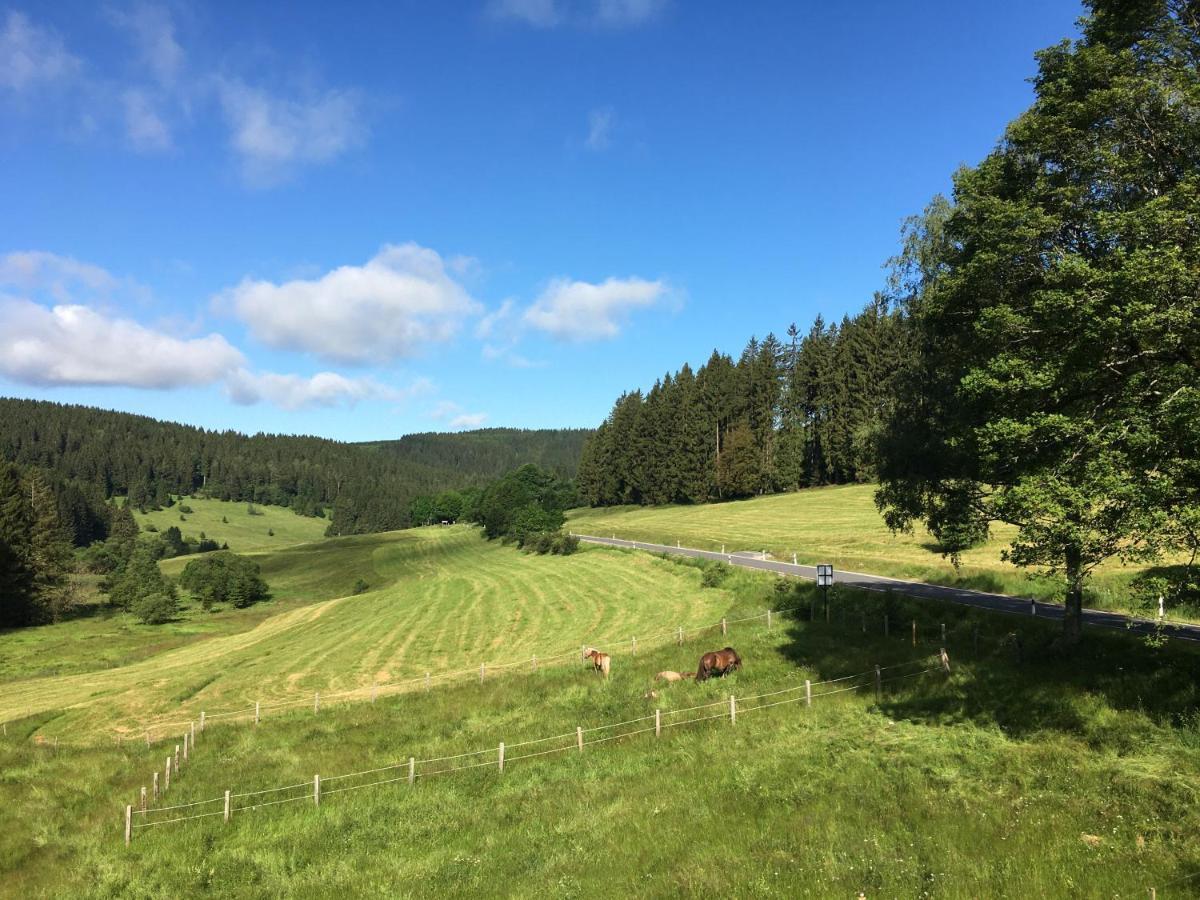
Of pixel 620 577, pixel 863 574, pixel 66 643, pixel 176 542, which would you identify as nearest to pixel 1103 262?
pixel 863 574

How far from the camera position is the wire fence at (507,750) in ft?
63.7

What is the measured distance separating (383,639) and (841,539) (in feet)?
135

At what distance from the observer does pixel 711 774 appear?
55.8 feet

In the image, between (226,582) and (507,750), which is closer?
(507,750)

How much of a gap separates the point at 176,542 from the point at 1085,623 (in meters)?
202

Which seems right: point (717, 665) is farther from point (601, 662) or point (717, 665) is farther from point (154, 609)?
point (154, 609)

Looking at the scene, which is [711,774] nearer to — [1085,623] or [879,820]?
[879,820]

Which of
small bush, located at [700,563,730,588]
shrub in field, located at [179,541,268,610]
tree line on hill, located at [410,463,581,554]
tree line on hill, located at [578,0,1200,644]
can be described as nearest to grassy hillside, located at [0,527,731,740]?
small bush, located at [700,563,730,588]

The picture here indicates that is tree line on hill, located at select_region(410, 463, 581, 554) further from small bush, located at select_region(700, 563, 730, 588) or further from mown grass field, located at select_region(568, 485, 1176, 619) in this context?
small bush, located at select_region(700, 563, 730, 588)

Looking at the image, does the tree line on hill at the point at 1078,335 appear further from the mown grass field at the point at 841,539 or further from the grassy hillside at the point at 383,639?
the grassy hillside at the point at 383,639

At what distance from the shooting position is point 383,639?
5075cm

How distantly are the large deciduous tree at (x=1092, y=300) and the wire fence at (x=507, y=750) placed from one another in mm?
7029

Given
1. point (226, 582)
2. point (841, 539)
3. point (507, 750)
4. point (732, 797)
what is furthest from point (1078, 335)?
point (226, 582)

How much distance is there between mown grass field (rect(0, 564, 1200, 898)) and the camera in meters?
10.8
